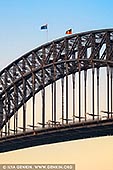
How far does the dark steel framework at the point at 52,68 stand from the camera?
9988 cm

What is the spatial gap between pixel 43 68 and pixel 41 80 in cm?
268

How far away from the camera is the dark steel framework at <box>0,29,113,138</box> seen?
9988 centimetres

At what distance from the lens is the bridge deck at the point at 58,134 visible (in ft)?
308

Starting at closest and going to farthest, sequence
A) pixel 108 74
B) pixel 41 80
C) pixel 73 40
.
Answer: pixel 108 74, pixel 73 40, pixel 41 80

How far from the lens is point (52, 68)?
361ft

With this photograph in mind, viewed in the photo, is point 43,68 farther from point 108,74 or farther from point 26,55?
point 108,74

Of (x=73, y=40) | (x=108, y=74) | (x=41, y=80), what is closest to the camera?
(x=108, y=74)

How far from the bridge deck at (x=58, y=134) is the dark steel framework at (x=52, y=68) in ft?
4.57

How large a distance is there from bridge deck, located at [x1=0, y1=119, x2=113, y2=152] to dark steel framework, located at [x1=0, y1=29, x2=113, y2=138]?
4.57 feet

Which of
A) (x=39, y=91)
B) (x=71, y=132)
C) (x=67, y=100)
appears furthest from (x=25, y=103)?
(x=71, y=132)

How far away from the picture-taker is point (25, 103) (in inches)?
4577

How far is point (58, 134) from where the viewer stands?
10100 cm

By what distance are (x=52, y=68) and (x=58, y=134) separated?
38.4 feet

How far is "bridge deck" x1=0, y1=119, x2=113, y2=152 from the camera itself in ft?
308
